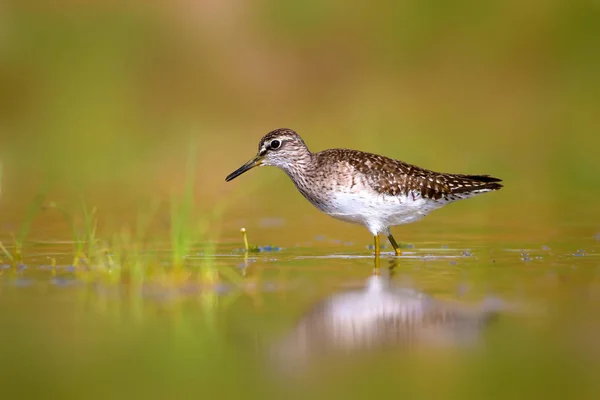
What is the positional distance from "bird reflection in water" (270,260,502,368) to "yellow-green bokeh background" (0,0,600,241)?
1029 centimetres

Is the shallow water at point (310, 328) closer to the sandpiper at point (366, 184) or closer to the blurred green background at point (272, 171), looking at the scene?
the blurred green background at point (272, 171)

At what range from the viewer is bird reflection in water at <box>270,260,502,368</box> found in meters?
6.90

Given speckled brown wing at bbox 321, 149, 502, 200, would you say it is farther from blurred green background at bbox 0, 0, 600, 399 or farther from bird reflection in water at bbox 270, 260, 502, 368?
bird reflection in water at bbox 270, 260, 502, 368

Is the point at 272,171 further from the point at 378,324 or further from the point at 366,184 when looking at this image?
the point at 378,324

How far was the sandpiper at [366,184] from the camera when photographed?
11.3 meters

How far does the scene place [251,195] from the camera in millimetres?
16812

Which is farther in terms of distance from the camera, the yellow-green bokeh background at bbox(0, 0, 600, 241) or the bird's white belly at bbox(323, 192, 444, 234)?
the yellow-green bokeh background at bbox(0, 0, 600, 241)

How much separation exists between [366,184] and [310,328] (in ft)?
13.3

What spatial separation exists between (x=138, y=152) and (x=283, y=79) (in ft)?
18.9

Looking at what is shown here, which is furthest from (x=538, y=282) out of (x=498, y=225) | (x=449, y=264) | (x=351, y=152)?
(x=498, y=225)

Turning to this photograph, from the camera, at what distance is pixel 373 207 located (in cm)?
1127

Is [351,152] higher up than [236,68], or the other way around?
[236,68]

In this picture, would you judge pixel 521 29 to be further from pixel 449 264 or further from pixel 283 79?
pixel 449 264

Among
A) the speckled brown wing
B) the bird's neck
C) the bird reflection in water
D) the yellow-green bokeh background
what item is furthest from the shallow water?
the yellow-green bokeh background
